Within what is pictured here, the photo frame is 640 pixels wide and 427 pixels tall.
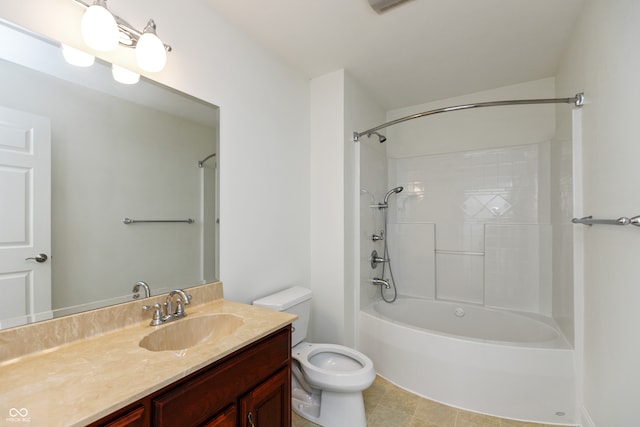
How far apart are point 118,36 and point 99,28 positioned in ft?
0.24

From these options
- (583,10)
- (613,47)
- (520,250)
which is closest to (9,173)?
(613,47)

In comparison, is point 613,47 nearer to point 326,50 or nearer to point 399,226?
point 326,50

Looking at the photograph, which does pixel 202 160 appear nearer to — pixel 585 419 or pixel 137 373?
pixel 137 373

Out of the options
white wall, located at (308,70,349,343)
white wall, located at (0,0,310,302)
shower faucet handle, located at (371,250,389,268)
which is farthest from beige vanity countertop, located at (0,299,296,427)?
shower faucet handle, located at (371,250,389,268)

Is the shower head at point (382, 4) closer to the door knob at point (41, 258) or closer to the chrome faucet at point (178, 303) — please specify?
the chrome faucet at point (178, 303)

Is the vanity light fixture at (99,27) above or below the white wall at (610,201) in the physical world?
above

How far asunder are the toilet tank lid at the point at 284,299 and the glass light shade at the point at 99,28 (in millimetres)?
1432

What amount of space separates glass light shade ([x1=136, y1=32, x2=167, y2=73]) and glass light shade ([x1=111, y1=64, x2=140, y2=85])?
2.8 inches

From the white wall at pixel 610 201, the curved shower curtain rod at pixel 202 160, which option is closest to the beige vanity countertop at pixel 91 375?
the curved shower curtain rod at pixel 202 160

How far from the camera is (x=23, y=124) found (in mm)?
971

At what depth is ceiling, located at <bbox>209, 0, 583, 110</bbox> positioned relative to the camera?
1.62m

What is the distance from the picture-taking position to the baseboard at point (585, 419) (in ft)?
5.11

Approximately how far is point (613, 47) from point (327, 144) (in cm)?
166

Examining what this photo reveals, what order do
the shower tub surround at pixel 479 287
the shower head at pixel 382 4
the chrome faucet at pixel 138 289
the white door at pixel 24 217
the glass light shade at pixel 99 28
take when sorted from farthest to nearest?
the shower tub surround at pixel 479 287 < the shower head at pixel 382 4 < the chrome faucet at pixel 138 289 < the glass light shade at pixel 99 28 < the white door at pixel 24 217
